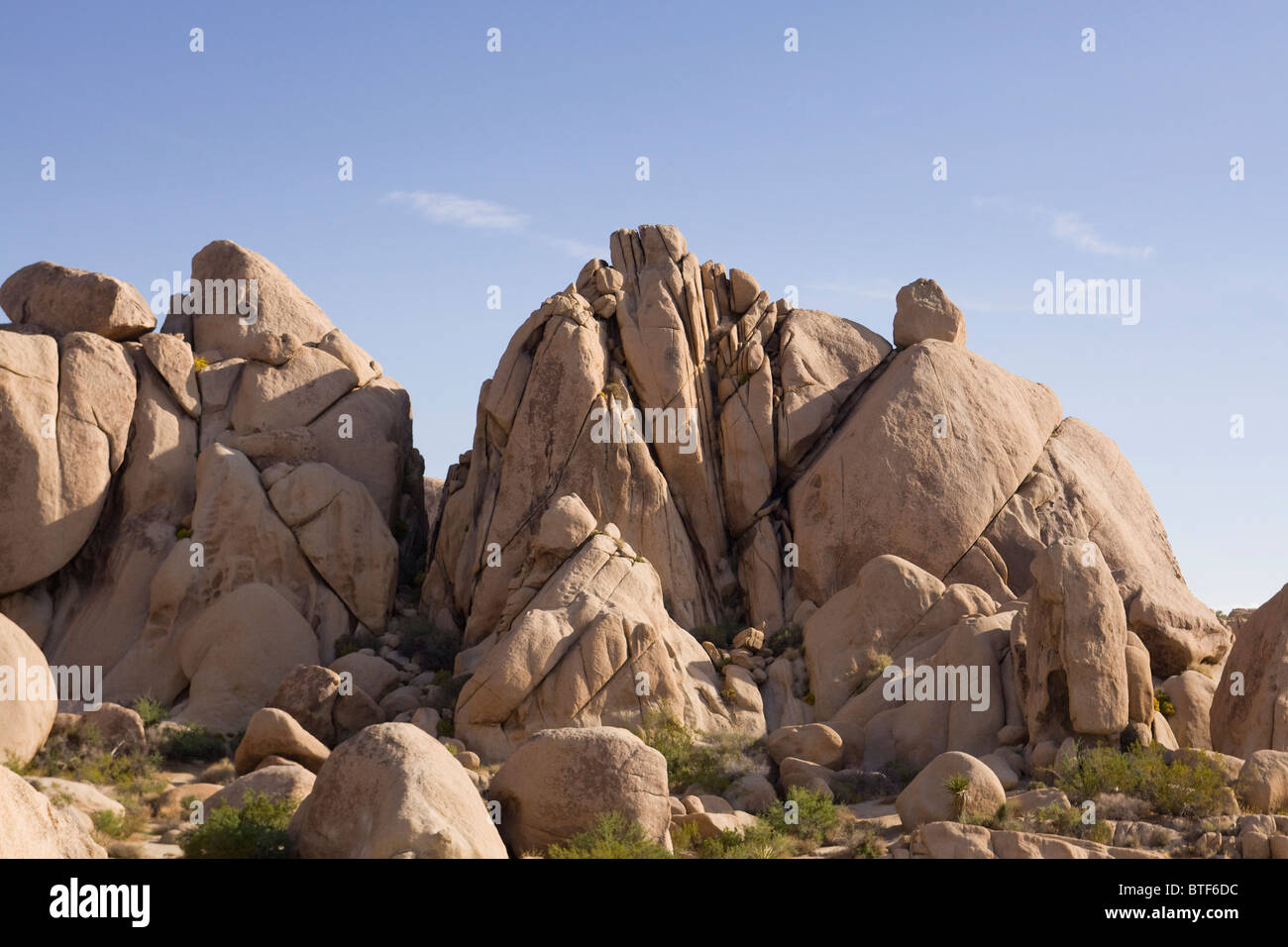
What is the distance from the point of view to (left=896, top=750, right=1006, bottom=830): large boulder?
19047mm

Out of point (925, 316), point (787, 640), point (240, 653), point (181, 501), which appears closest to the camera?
point (240, 653)

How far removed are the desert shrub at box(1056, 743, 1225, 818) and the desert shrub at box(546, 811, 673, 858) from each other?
7996mm

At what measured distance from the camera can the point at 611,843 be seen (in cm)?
1620

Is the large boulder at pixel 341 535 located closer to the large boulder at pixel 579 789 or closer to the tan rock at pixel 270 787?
the tan rock at pixel 270 787

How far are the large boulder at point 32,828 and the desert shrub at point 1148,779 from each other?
15268mm

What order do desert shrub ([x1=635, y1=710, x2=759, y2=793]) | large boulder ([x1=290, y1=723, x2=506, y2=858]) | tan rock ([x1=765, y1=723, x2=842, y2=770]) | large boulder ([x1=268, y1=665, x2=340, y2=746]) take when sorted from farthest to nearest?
large boulder ([x1=268, y1=665, x2=340, y2=746]) → tan rock ([x1=765, y1=723, x2=842, y2=770]) → desert shrub ([x1=635, y1=710, x2=759, y2=793]) → large boulder ([x1=290, y1=723, x2=506, y2=858])

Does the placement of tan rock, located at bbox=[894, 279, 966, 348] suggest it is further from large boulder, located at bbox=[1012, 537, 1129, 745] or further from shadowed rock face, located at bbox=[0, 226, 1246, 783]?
large boulder, located at bbox=[1012, 537, 1129, 745]

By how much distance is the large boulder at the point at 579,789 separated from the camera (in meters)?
17.4

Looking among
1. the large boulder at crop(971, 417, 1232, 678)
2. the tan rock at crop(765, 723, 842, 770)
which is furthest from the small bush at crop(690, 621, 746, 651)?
the large boulder at crop(971, 417, 1232, 678)

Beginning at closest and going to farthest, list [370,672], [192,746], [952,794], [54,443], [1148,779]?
1. [952,794]
2. [1148,779]
3. [192,746]
4. [370,672]
5. [54,443]

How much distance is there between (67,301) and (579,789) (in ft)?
81.4

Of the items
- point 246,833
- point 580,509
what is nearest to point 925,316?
point 580,509

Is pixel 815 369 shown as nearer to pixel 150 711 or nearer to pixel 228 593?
pixel 228 593
